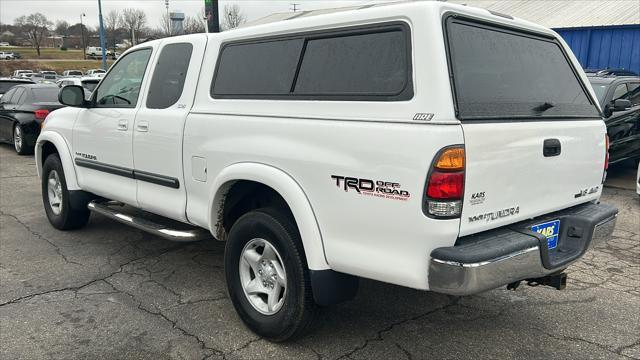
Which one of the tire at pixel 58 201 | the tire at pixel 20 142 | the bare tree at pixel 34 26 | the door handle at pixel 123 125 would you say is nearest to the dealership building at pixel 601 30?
the tire at pixel 20 142

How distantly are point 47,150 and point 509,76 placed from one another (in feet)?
16.5

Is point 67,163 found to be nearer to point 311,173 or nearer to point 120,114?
point 120,114

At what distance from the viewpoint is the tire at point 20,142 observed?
11336mm

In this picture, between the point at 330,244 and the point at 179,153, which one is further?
the point at 179,153

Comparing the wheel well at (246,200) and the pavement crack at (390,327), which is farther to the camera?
the wheel well at (246,200)

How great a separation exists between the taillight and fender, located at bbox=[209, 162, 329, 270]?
27.5 inches

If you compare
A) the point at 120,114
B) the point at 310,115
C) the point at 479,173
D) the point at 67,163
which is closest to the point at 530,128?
the point at 479,173

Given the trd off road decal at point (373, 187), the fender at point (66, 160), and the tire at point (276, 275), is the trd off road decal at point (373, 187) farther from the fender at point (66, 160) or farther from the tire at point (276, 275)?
the fender at point (66, 160)

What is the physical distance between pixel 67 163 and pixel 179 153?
2.02 m

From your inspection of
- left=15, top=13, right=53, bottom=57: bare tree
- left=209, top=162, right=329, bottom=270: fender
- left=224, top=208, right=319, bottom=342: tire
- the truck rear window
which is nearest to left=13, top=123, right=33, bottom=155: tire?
left=224, top=208, right=319, bottom=342: tire

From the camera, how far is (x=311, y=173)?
285cm

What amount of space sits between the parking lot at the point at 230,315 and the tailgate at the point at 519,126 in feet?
3.02

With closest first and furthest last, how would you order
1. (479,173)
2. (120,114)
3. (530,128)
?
1. (479,173)
2. (530,128)
3. (120,114)

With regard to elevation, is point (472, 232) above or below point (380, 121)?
below
